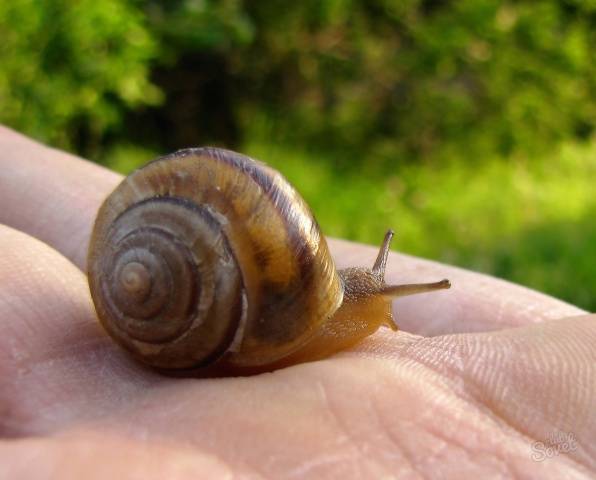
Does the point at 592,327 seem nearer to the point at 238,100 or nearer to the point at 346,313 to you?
the point at 346,313

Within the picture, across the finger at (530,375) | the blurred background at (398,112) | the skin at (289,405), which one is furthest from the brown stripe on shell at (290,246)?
the blurred background at (398,112)

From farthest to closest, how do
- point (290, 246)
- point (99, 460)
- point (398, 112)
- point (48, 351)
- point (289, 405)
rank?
point (398, 112) → point (290, 246) → point (48, 351) → point (289, 405) → point (99, 460)

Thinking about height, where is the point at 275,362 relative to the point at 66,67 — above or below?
below

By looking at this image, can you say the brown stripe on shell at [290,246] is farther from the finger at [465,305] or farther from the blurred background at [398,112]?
the blurred background at [398,112]

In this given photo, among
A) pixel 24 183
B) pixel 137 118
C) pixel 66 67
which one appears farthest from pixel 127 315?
pixel 137 118

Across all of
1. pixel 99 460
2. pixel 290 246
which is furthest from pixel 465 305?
pixel 99 460

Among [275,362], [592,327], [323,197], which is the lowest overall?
[323,197]

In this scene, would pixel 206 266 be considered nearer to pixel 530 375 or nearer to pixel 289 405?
pixel 289 405

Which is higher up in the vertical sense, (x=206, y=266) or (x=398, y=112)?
(x=206, y=266)

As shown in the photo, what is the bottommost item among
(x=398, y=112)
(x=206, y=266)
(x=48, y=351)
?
(x=48, y=351)
